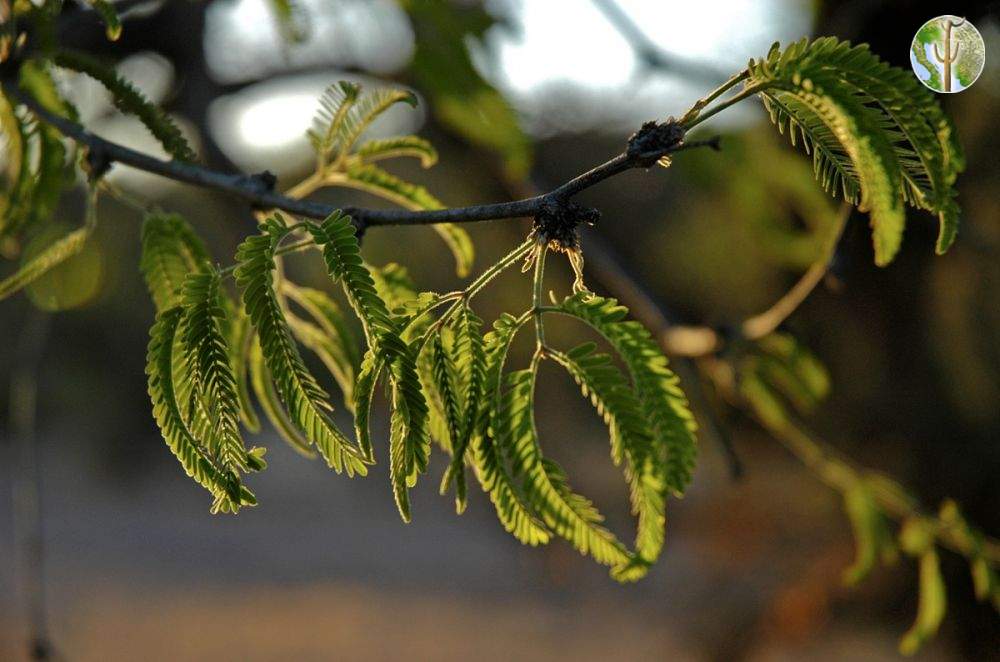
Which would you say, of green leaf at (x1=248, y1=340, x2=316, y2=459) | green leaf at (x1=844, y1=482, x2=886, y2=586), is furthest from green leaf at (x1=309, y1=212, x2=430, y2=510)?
green leaf at (x1=844, y1=482, x2=886, y2=586)

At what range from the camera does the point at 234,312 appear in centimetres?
115

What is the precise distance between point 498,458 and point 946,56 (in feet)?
2.69

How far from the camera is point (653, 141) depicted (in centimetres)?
74

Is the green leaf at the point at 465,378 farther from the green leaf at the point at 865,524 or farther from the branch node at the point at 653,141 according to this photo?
the green leaf at the point at 865,524

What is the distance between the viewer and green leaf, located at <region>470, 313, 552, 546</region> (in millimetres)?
803

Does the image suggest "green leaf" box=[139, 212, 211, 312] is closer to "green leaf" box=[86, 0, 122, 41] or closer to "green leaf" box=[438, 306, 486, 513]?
"green leaf" box=[86, 0, 122, 41]

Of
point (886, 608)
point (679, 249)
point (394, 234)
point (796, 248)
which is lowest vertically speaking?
point (886, 608)

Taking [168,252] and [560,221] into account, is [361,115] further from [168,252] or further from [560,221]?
[560,221]

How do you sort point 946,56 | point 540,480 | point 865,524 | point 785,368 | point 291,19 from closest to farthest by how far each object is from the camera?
point 540,480 < point 946,56 < point 291,19 < point 865,524 < point 785,368

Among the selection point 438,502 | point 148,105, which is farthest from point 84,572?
point 148,105

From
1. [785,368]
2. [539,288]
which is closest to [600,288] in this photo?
[785,368]

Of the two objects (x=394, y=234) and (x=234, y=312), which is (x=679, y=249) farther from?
(x=234, y=312)

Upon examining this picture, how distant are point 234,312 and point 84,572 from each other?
11.8 metres

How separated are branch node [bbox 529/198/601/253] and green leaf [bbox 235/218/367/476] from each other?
219 mm
